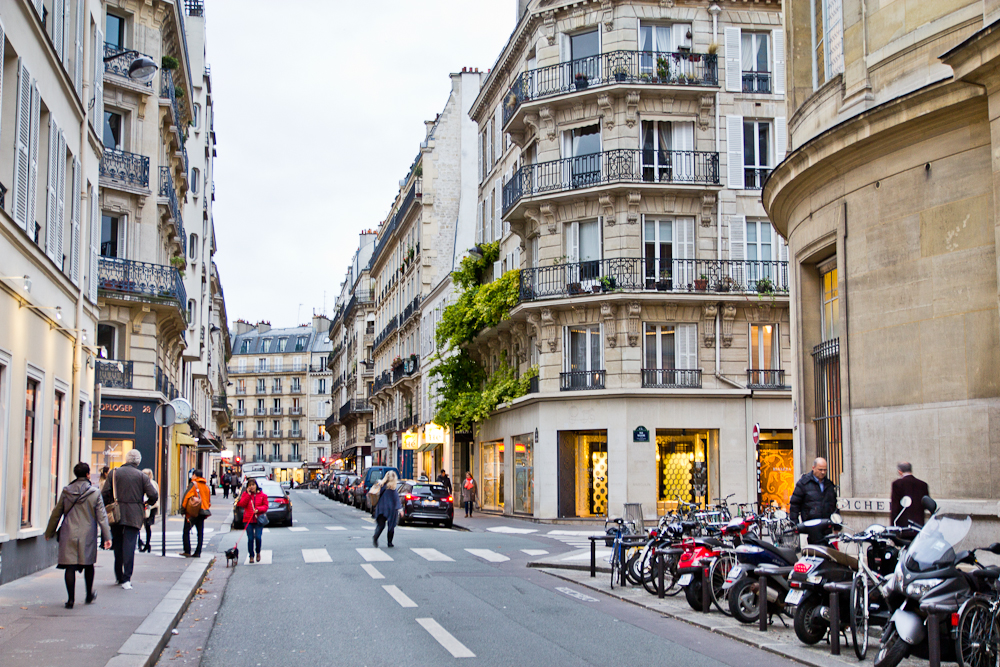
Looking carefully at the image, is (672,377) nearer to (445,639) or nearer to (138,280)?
(138,280)

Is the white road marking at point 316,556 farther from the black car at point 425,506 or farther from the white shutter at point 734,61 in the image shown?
the white shutter at point 734,61

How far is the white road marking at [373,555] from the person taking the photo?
19812 mm

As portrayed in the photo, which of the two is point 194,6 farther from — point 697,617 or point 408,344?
point 697,617

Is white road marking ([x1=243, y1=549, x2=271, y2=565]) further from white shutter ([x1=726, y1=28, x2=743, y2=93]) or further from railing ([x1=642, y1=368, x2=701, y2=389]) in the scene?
white shutter ([x1=726, y1=28, x2=743, y2=93])

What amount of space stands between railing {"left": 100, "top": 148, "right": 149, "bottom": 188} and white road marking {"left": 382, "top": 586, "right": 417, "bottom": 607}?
73.7 feet

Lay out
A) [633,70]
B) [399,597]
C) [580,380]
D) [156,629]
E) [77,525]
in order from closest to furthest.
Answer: [156,629]
[77,525]
[399,597]
[580,380]
[633,70]

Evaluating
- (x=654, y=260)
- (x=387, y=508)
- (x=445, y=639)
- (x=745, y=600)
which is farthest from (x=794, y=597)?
(x=654, y=260)

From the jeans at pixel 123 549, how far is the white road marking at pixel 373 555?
19.1 feet

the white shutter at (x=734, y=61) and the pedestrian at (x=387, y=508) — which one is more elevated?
the white shutter at (x=734, y=61)

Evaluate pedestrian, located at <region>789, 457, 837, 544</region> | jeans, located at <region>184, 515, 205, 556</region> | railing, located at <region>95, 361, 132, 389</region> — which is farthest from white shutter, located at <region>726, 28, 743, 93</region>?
pedestrian, located at <region>789, 457, 837, 544</region>

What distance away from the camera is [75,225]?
18750 mm

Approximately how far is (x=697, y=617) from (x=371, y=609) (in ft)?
12.5

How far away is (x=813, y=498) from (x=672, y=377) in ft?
65.9

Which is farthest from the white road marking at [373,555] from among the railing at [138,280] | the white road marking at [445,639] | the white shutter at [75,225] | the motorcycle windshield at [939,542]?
the railing at [138,280]
